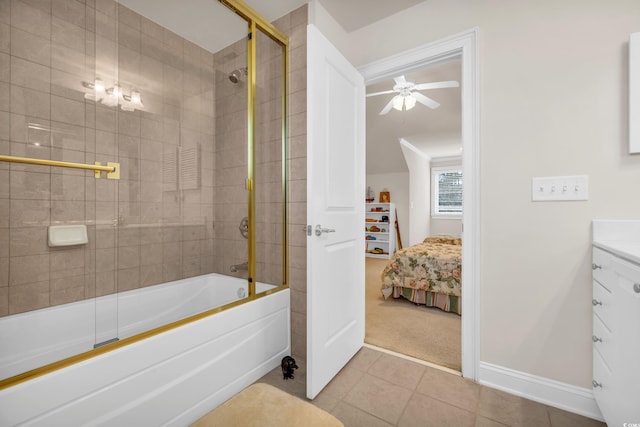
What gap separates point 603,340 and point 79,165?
2.92 meters

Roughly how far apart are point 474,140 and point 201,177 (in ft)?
6.37

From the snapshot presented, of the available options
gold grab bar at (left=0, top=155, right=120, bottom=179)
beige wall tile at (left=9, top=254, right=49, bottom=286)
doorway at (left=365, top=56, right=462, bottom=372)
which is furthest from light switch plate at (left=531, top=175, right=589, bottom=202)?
beige wall tile at (left=9, top=254, right=49, bottom=286)

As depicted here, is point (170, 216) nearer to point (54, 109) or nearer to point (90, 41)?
point (54, 109)

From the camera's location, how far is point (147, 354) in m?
1.18

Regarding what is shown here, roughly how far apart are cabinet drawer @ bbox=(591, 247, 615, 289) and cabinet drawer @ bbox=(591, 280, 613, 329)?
0.03 metres

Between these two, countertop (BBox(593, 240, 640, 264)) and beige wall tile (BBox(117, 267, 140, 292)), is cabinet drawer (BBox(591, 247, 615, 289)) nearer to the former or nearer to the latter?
countertop (BBox(593, 240, 640, 264))

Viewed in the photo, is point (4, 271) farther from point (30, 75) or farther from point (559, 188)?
point (559, 188)

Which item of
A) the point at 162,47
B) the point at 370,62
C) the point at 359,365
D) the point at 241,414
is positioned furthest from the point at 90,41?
the point at 359,365

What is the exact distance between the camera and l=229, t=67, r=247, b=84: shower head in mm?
1952

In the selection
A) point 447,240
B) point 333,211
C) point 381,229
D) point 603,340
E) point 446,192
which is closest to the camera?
point 603,340

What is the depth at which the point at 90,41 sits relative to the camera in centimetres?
173

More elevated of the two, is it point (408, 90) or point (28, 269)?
point (408, 90)

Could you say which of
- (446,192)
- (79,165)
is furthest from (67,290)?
(446,192)

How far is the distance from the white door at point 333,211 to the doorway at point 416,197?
0.50m
